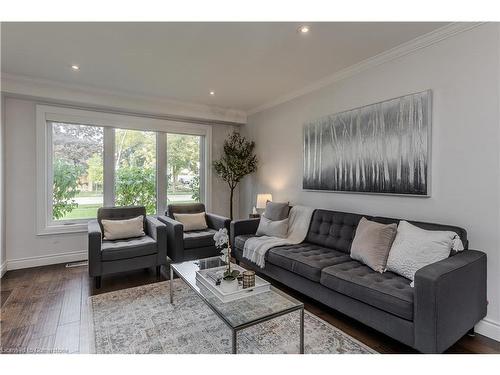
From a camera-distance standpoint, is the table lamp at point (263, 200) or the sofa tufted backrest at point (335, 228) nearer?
the sofa tufted backrest at point (335, 228)

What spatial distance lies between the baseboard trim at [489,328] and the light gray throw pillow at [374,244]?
0.83m

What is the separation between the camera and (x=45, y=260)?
3.80 meters

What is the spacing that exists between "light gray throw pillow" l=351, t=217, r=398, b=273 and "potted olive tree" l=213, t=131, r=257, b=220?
104 inches

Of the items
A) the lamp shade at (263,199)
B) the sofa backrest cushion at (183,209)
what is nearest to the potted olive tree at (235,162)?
the lamp shade at (263,199)

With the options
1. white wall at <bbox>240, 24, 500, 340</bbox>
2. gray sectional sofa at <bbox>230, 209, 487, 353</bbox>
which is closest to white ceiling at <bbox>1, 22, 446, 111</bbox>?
white wall at <bbox>240, 24, 500, 340</bbox>

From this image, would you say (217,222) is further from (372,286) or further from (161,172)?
(372,286)

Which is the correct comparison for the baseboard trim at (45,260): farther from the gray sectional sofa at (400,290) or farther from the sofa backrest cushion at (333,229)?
the sofa backrest cushion at (333,229)

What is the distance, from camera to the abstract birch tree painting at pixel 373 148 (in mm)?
2511

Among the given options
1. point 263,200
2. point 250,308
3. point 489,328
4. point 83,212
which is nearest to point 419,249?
point 489,328

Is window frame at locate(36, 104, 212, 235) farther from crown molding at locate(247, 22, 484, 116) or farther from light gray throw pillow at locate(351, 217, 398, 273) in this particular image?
light gray throw pillow at locate(351, 217, 398, 273)
